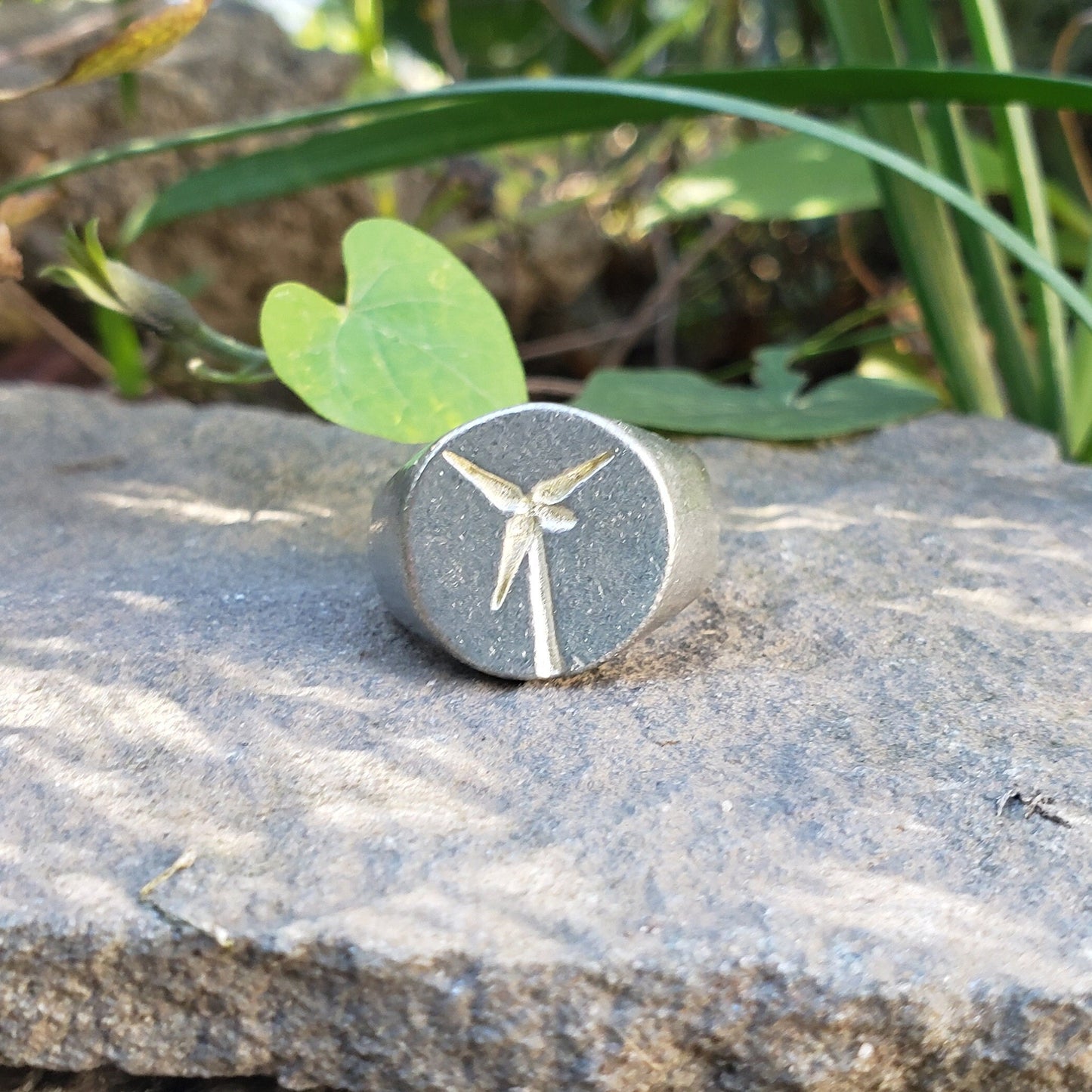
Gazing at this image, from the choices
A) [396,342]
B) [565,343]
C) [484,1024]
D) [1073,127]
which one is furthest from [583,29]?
[484,1024]

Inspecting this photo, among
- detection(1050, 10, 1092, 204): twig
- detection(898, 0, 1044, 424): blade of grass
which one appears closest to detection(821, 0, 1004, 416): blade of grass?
detection(898, 0, 1044, 424): blade of grass

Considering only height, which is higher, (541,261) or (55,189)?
(55,189)

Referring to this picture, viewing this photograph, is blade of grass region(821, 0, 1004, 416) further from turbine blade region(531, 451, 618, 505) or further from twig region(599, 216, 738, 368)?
turbine blade region(531, 451, 618, 505)

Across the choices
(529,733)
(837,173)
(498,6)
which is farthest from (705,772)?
(498,6)

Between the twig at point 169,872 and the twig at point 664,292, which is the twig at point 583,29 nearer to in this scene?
the twig at point 664,292

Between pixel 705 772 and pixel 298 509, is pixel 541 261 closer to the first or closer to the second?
pixel 298 509

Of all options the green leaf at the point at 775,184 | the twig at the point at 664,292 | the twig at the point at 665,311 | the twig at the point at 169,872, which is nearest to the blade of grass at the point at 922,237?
the green leaf at the point at 775,184
